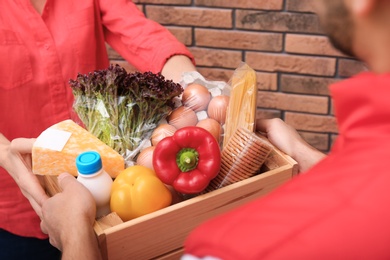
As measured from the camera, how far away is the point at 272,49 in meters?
2.36

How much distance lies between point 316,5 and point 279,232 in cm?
25

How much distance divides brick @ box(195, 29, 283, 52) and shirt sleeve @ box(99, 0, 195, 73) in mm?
848

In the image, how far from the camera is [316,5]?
1.86ft

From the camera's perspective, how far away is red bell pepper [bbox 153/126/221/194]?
3.46 feet

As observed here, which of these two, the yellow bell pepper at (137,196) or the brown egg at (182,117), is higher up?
the brown egg at (182,117)

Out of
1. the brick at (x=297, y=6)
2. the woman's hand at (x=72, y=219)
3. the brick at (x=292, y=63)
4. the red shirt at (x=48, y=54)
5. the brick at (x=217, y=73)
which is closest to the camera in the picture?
the woman's hand at (x=72, y=219)

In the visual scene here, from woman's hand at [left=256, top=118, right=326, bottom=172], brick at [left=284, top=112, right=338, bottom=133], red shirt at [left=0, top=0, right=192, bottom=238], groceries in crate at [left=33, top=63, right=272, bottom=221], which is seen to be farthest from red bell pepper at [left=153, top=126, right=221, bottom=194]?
brick at [left=284, top=112, right=338, bottom=133]

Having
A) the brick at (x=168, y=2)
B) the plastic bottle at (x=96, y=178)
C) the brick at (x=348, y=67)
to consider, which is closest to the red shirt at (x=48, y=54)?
the plastic bottle at (x=96, y=178)

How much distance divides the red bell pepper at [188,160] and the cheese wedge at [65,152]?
0.34 feet

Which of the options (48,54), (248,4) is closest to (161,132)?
(48,54)

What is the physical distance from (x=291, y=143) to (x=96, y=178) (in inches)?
17.7

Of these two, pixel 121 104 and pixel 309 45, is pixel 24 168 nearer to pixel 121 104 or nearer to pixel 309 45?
pixel 121 104

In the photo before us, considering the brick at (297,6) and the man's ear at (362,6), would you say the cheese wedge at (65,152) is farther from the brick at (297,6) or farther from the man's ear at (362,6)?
the brick at (297,6)

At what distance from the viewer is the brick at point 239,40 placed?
234 centimetres
